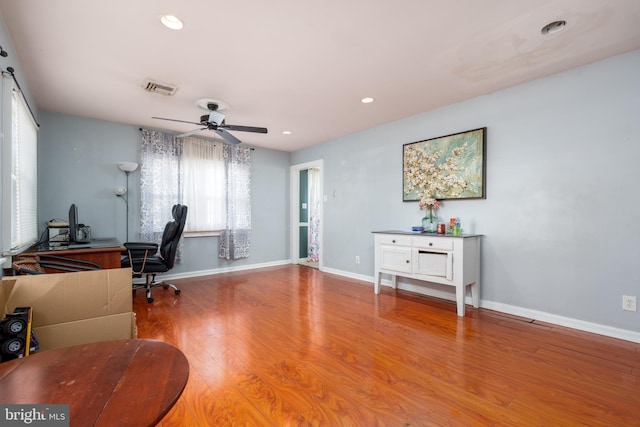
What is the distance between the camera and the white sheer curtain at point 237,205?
5.15 meters

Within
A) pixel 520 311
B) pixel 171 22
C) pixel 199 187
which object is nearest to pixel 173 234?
pixel 199 187

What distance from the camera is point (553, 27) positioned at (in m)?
2.12

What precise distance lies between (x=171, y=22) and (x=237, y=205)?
3472 millimetres

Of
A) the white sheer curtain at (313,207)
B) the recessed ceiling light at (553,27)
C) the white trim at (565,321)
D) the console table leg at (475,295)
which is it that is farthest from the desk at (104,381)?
the white sheer curtain at (313,207)

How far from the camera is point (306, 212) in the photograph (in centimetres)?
645

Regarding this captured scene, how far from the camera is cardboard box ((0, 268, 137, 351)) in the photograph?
1224 millimetres

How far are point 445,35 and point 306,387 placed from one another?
2668mm

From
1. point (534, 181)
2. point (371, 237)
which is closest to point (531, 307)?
point (534, 181)

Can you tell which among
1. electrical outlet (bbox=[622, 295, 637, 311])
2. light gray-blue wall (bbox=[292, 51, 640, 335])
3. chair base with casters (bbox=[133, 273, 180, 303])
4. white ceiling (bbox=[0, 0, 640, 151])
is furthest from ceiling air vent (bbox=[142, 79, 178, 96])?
electrical outlet (bbox=[622, 295, 637, 311])

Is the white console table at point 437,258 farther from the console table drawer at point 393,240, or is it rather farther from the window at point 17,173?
the window at point 17,173

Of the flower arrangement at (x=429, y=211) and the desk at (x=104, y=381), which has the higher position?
the flower arrangement at (x=429, y=211)

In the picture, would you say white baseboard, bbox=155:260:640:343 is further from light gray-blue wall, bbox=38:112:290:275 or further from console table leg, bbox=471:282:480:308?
light gray-blue wall, bbox=38:112:290:275

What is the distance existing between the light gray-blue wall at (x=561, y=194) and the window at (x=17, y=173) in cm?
370

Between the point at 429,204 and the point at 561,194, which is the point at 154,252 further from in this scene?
the point at 561,194
